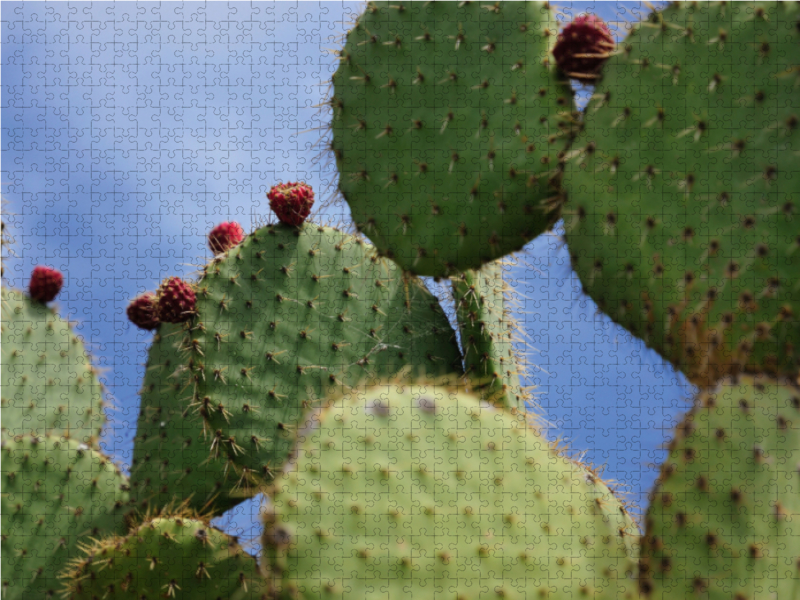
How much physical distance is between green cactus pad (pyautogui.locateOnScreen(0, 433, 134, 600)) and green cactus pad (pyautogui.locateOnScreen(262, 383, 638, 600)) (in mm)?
1576

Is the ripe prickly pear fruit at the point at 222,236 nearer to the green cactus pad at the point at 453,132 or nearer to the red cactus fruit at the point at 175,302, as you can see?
the red cactus fruit at the point at 175,302

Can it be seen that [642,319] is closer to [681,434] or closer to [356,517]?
[681,434]

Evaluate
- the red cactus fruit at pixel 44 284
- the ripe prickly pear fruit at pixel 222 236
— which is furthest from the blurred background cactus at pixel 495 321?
the red cactus fruit at pixel 44 284

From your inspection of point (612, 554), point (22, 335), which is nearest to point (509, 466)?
point (612, 554)

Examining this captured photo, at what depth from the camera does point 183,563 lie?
2.12 m

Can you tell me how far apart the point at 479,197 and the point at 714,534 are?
0.85 m

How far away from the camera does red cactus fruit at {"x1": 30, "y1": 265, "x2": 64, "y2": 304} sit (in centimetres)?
349

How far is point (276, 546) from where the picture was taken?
143cm

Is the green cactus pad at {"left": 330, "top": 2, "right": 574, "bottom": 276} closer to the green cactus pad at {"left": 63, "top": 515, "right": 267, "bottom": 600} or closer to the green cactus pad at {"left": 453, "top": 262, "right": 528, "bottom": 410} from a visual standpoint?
the green cactus pad at {"left": 453, "top": 262, "right": 528, "bottom": 410}

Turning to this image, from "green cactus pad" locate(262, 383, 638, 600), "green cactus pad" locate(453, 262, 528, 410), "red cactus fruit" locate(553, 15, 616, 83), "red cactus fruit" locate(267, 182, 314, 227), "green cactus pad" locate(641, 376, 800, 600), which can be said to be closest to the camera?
"green cactus pad" locate(641, 376, 800, 600)

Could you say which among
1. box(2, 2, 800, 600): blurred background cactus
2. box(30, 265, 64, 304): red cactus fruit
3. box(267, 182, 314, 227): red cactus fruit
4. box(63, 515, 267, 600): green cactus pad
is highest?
box(30, 265, 64, 304): red cactus fruit

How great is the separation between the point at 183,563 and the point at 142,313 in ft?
3.73

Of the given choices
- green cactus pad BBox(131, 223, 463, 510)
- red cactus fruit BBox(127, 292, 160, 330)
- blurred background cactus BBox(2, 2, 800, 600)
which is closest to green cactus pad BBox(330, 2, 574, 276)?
blurred background cactus BBox(2, 2, 800, 600)

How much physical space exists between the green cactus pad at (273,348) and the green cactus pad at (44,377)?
736 mm
